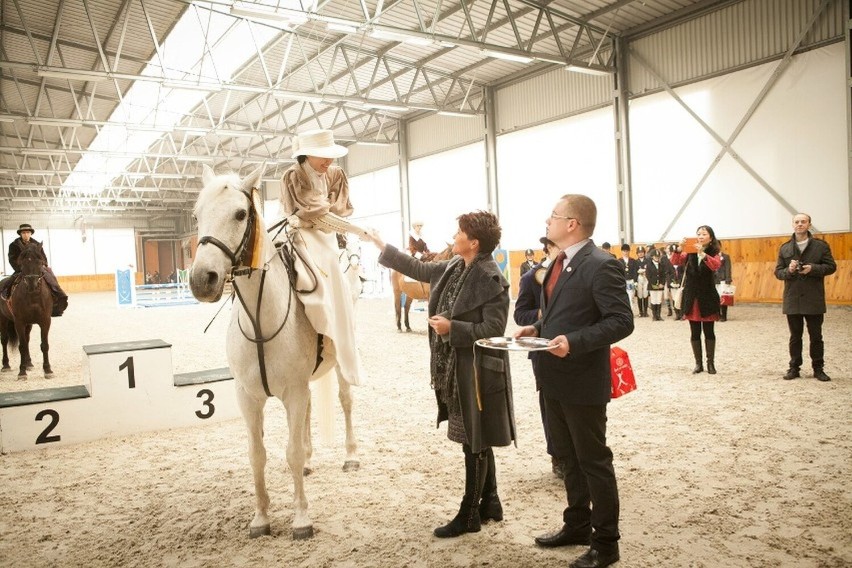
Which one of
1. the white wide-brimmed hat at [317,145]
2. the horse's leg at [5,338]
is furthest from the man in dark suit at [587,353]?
the horse's leg at [5,338]

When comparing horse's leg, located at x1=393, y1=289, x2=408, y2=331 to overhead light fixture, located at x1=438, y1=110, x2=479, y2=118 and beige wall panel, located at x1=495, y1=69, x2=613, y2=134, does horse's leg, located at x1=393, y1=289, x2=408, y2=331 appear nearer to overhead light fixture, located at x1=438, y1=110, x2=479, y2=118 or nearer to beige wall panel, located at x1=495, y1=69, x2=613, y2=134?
overhead light fixture, located at x1=438, y1=110, x2=479, y2=118

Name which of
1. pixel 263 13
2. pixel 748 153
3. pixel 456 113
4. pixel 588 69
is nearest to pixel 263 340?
pixel 263 13

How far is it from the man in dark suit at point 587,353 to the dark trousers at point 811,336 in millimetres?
4763

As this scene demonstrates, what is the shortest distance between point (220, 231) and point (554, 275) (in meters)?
1.60

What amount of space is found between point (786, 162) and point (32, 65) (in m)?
15.8

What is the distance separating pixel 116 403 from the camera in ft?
17.4

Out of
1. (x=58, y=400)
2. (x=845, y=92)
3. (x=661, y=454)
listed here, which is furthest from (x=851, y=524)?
(x=845, y=92)

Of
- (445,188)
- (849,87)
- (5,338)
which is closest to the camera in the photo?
(5,338)

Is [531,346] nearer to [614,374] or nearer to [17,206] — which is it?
[614,374]

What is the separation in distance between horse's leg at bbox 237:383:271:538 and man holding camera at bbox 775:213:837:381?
5.33m

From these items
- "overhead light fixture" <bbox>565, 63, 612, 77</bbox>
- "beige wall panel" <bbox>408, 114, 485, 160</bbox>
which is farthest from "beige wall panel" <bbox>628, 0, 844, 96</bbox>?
"beige wall panel" <bbox>408, 114, 485, 160</bbox>

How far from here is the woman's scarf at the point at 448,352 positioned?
3.03 m

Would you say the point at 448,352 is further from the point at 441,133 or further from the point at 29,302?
the point at 441,133

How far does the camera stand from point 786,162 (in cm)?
1282
